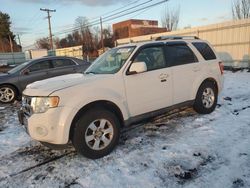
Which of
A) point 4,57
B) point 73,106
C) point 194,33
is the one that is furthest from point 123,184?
point 4,57

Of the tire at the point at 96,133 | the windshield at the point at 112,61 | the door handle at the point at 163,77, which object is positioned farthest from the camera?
the door handle at the point at 163,77

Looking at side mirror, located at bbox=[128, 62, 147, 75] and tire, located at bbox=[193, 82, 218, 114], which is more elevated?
side mirror, located at bbox=[128, 62, 147, 75]

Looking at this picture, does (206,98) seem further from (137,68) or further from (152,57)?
(137,68)

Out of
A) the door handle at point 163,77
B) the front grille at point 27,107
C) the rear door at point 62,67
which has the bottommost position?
the front grille at point 27,107

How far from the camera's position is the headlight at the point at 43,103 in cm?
365

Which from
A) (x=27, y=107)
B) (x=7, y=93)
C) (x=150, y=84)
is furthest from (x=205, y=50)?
(x=7, y=93)

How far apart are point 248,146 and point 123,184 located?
2.25m

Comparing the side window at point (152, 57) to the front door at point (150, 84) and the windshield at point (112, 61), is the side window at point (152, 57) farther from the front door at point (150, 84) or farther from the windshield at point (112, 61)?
the windshield at point (112, 61)

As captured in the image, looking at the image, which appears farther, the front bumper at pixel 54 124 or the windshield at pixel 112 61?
the windshield at pixel 112 61

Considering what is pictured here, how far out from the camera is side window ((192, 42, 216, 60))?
5.78 meters

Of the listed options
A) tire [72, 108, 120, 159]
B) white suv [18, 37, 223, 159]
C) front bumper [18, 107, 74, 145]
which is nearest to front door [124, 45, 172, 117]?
white suv [18, 37, 223, 159]

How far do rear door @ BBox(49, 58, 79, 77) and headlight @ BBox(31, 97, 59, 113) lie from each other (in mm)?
5789

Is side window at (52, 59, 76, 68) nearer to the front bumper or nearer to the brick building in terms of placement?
the front bumper

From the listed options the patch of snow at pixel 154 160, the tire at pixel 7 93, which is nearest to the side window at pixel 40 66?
the tire at pixel 7 93
